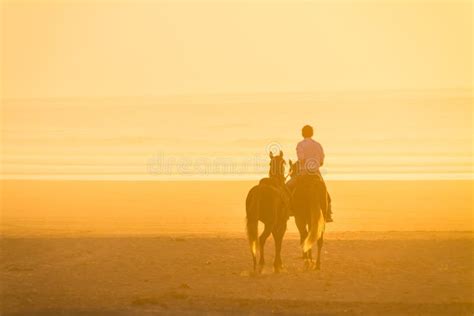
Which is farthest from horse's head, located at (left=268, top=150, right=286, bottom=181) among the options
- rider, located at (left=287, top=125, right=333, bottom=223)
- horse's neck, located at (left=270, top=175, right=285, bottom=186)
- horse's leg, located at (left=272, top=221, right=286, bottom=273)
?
horse's leg, located at (left=272, top=221, right=286, bottom=273)

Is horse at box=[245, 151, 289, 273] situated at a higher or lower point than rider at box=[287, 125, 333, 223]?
lower

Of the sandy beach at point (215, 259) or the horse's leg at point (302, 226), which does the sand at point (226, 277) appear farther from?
the horse's leg at point (302, 226)

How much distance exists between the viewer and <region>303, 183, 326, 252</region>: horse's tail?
18016mm

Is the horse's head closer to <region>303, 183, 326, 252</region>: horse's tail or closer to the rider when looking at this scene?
the rider

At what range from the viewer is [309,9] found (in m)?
178

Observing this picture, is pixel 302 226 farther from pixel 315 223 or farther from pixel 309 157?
pixel 309 157

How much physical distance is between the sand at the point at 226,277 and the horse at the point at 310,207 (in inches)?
19.5

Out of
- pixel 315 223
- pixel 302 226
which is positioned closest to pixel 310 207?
pixel 315 223

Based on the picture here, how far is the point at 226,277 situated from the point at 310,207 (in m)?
1.95

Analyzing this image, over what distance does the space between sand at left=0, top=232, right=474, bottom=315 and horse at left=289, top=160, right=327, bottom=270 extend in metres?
0.50

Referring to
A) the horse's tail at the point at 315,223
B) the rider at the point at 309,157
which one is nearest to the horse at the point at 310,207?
the horse's tail at the point at 315,223

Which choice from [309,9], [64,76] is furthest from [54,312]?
[309,9]

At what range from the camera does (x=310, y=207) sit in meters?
18.3

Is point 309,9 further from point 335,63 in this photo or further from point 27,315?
point 27,315
